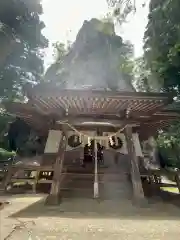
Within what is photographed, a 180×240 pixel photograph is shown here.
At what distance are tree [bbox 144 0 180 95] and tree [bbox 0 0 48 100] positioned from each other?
41.9ft

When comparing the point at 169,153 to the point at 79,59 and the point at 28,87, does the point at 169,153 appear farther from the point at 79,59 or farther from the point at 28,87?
the point at 79,59

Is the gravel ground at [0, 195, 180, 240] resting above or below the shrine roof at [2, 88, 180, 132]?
below

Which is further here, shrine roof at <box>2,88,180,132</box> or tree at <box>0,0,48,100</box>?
tree at <box>0,0,48,100</box>

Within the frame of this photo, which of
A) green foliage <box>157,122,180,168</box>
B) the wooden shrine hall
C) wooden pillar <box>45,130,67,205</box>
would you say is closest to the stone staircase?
the wooden shrine hall

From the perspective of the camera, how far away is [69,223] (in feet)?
13.6

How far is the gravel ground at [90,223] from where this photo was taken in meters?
3.42

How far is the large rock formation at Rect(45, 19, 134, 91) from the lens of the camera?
1111 inches

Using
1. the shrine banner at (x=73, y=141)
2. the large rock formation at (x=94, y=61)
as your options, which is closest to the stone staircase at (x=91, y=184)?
the shrine banner at (x=73, y=141)

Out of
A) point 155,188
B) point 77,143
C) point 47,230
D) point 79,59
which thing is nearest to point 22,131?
point 79,59

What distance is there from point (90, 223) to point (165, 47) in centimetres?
1626

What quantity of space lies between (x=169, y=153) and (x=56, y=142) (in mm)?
11520

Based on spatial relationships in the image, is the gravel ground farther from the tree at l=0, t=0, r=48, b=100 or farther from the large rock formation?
the large rock formation

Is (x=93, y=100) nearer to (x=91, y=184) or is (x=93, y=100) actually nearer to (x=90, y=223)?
(x=90, y=223)

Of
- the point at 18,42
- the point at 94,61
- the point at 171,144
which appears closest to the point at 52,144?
the point at 171,144
